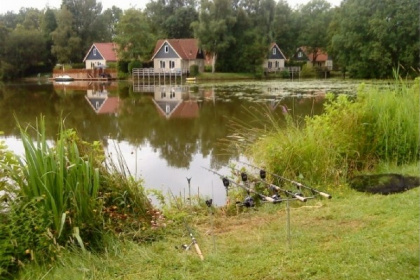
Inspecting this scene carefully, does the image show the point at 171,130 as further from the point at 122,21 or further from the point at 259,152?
the point at 122,21

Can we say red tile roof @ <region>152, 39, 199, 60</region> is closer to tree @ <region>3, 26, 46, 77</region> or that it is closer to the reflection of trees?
tree @ <region>3, 26, 46, 77</region>

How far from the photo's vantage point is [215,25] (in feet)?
156

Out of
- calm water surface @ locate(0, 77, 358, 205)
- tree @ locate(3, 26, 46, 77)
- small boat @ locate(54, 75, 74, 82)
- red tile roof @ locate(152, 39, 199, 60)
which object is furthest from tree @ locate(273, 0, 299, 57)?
calm water surface @ locate(0, 77, 358, 205)

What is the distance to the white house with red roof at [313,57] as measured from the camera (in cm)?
6303

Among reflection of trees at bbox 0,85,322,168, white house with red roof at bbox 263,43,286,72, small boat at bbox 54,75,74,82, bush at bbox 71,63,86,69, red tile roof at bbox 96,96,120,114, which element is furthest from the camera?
bush at bbox 71,63,86,69

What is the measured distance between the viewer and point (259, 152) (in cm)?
738

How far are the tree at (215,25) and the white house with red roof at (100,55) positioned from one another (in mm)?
13342

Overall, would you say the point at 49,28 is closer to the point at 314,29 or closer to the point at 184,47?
the point at 184,47

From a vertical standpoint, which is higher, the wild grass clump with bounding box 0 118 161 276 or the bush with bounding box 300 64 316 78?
the bush with bounding box 300 64 316 78

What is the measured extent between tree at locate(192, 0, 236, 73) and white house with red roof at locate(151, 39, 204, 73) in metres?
4.51

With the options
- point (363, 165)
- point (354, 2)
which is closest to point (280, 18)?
point (354, 2)

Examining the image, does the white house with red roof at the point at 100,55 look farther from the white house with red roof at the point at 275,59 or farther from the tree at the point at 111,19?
the white house with red roof at the point at 275,59

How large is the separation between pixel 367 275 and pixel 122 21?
5012cm

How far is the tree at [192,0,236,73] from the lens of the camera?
47.8m
